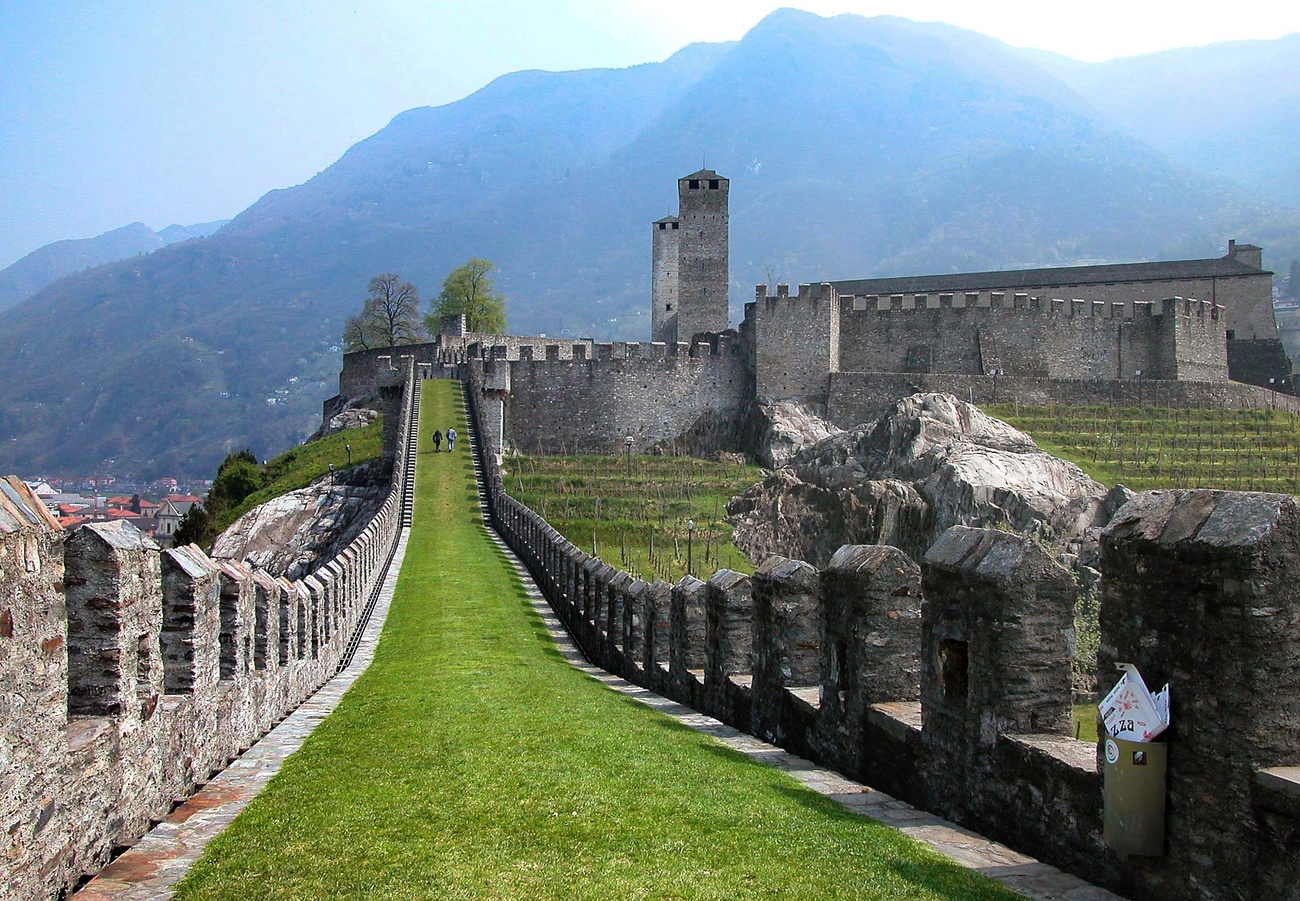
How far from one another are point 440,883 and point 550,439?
58.3 m

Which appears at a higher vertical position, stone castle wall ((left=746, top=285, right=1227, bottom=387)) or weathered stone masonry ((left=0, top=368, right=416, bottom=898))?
stone castle wall ((left=746, top=285, right=1227, bottom=387))

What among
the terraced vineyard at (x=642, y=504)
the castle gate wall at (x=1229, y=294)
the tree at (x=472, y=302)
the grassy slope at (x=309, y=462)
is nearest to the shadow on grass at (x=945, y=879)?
the terraced vineyard at (x=642, y=504)

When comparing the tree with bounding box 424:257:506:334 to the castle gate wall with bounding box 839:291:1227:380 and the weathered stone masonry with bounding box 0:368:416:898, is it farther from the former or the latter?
the weathered stone masonry with bounding box 0:368:416:898

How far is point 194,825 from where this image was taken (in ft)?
23.9

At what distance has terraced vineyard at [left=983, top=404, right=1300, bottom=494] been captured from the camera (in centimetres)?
5247

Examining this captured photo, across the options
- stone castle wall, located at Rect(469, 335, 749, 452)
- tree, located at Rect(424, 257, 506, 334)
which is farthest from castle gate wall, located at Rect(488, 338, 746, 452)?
tree, located at Rect(424, 257, 506, 334)

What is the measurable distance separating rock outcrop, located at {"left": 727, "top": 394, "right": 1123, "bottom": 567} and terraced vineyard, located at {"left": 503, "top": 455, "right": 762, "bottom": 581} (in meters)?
2.01

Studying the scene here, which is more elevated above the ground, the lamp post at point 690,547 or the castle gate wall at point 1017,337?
the castle gate wall at point 1017,337

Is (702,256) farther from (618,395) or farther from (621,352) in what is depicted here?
(618,395)

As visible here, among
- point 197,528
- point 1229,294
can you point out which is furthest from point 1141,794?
point 1229,294

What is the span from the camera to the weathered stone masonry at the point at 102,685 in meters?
5.45

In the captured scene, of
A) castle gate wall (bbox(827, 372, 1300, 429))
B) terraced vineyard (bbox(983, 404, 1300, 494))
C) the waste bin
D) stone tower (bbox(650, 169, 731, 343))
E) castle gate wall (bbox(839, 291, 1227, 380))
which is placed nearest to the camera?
the waste bin

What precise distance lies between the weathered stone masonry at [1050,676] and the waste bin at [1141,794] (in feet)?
0.20

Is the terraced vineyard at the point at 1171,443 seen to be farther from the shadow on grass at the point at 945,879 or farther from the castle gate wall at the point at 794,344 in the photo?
the shadow on grass at the point at 945,879
